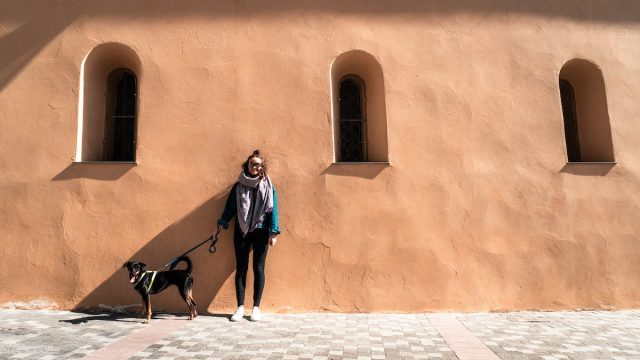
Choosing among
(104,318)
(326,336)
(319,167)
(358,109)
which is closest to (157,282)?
(104,318)

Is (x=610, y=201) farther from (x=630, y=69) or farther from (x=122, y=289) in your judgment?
(x=122, y=289)

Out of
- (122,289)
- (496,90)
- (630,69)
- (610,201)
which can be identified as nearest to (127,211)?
(122,289)

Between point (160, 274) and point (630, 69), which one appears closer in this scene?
point (160, 274)

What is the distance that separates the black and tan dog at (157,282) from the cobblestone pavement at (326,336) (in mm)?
212

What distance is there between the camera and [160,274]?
514 cm

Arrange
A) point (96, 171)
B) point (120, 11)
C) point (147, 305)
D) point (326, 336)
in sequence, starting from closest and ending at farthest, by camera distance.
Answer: point (326, 336) < point (147, 305) < point (96, 171) < point (120, 11)

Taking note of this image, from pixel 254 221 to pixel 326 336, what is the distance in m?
1.60

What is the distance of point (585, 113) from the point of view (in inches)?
260

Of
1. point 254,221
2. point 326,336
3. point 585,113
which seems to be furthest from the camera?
point 585,113

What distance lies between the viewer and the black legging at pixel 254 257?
206 inches

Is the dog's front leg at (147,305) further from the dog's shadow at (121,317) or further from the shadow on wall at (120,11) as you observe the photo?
the shadow on wall at (120,11)

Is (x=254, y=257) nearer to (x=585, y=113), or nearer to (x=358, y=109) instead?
(x=358, y=109)

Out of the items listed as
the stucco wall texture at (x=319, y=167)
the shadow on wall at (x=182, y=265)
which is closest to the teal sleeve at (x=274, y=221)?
the stucco wall texture at (x=319, y=167)

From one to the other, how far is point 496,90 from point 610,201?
7.11ft
